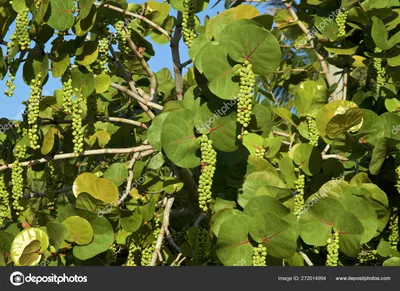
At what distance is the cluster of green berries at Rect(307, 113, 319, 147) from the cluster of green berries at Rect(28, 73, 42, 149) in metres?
1.03

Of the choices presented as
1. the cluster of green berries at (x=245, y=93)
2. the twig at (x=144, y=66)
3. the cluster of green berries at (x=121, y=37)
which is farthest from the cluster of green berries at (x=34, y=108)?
the cluster of green berries at (x=245, y=93)

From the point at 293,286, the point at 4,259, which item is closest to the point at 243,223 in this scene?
the point at 293,286

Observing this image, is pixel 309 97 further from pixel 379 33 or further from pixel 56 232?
pixel 56 232

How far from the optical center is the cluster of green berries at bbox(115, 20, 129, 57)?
2.55 metres

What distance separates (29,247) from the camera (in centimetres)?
205

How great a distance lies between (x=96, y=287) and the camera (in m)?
2.15

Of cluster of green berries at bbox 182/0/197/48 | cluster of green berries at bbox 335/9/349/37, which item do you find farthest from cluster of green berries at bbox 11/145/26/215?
cluster of green berries at bbox 335/9/349/37

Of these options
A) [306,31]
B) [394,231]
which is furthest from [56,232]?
[306,31]

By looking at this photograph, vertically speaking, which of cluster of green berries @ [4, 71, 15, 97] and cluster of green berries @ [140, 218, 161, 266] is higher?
cluster of green berries @ [4, 71, 15, 97]

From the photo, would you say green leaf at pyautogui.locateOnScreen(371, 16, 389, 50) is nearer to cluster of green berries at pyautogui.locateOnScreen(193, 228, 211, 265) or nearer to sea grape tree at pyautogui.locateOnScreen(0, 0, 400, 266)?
sea grape tree at pyautogui.locateOnScreen(0, 0, 400, 266)

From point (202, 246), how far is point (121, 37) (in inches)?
36.3

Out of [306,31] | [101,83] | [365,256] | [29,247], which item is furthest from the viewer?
[306,31]

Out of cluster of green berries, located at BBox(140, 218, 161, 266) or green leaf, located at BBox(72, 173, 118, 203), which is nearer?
green leaf, located at BBox(72, 173, 118, 203)

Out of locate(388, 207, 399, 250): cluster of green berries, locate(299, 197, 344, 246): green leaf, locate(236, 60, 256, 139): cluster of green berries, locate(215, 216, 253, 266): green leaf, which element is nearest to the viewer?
locate(236, 60, 256, 139): cluster of green berries
